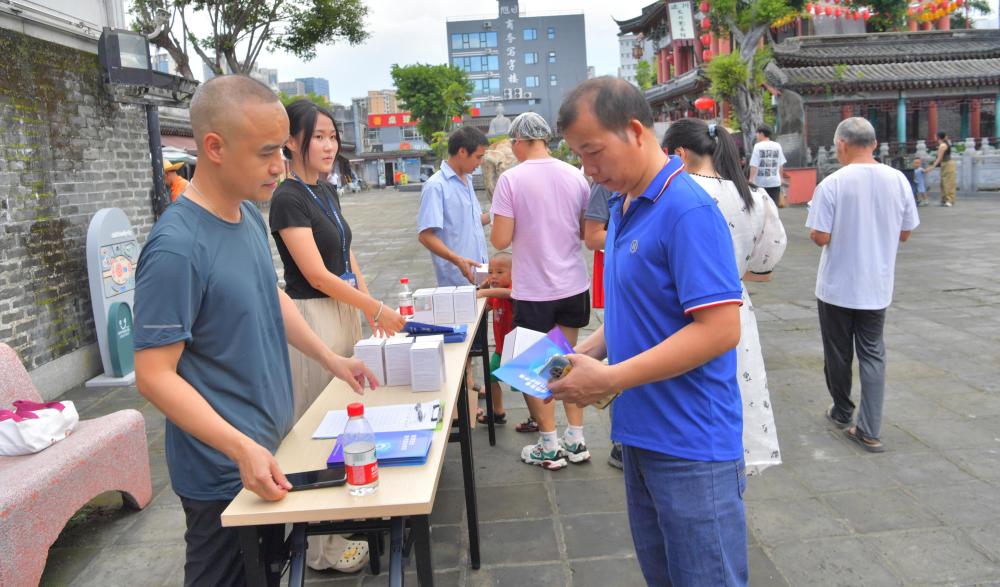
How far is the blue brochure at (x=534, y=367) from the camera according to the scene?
197 cm

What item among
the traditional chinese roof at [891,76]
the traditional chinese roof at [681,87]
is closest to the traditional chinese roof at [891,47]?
the traditional chinese roof at [891,76]

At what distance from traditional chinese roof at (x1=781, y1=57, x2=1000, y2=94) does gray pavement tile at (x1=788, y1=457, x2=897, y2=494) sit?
2090 cm

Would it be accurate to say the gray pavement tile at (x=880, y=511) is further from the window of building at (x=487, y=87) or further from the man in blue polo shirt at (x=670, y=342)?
the window of building at (x=487, y=87)

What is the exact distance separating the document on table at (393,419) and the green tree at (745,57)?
19629 millimetres

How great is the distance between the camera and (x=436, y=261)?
498 cm

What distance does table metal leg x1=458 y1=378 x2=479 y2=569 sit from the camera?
3.15 m

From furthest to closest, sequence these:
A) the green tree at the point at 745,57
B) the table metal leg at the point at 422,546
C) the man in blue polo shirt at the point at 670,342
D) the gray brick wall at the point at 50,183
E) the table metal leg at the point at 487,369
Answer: the green tree at the point at 745,57
the gray brick wall at the point at 50,183
the table metal leg at the point at 487,369
the table metal leg at the point at 422,546
the man in blue polo shirt at the point at 670,342

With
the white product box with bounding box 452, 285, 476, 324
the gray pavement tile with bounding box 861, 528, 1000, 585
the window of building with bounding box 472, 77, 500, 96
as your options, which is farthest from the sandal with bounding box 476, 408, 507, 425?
the window of building with bounding box 472, 77, 500, 96

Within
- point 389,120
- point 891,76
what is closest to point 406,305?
point 891,76

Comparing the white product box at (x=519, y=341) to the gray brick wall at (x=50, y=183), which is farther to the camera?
the gray brick wall at (x=50, y=183)

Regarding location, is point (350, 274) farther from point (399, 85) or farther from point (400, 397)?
point (399, 85)

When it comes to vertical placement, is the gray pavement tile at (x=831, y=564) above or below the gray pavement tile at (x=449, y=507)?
below

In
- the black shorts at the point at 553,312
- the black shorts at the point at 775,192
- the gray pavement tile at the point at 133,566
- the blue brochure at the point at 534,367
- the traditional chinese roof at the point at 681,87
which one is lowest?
the gray pavement tile at the point at 133,566

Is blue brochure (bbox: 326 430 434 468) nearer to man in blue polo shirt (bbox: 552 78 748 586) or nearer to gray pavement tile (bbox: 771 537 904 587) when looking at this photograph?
man in blue polo shirt (bbox: 552 78 748 586)
